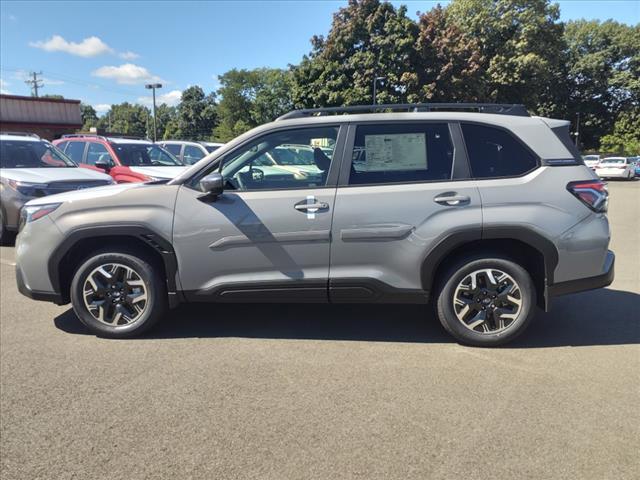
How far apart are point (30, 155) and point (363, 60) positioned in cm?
2708

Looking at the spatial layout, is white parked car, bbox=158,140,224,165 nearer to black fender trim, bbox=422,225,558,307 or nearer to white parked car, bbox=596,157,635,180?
black fender trim, bbox=422,225,558,307

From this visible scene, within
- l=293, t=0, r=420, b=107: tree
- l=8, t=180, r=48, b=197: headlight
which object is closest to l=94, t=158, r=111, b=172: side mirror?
l=8, t=180, r=48, b=197: headlight

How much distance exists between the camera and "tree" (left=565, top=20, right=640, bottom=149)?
52406 mm

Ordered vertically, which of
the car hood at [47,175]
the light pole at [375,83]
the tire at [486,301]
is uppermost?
the light pole at [375,83]

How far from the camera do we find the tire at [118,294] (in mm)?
4062

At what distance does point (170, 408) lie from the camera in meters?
3.03

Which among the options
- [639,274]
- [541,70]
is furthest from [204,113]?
[639,274]

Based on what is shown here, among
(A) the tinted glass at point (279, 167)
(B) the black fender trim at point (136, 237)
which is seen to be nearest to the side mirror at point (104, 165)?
(B) the black fender trim at point (136, 237)

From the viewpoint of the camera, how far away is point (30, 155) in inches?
351

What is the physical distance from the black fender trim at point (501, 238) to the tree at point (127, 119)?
12299cm

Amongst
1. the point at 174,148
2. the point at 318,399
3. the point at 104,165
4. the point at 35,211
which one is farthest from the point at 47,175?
the point at 318,399

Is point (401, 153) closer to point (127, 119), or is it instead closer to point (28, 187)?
point (28, 187)

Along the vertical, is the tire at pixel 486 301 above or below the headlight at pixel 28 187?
below

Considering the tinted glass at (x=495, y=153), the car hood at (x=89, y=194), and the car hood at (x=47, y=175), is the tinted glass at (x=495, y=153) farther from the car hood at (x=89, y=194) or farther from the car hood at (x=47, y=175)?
the car hood at (x=47, y=175)
